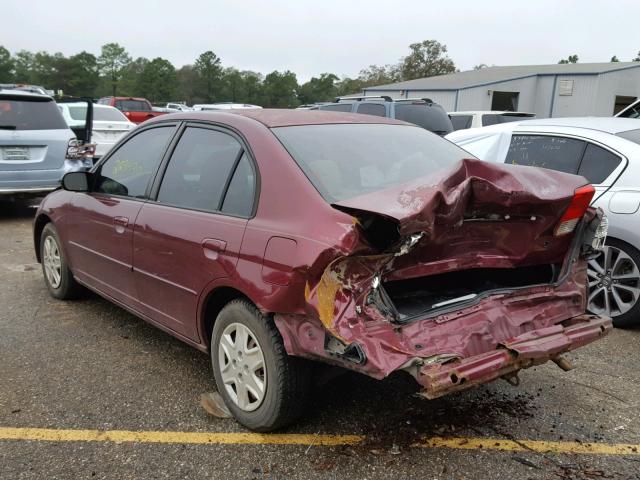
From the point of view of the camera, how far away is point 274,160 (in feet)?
9.39

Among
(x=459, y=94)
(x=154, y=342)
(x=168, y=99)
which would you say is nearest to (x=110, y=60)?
(x=168, y=99)

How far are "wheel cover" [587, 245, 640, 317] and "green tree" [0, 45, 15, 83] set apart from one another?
102824 mm

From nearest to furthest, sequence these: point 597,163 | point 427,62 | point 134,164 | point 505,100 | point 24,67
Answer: point 134,164 → point 597,163 → point 505,100 → point 427,62 → point 24,67

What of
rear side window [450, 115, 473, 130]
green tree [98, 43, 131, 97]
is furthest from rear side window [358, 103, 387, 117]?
green tree [98, 43, 131, 97]

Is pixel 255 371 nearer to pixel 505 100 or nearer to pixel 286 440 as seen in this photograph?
pixel 286 440

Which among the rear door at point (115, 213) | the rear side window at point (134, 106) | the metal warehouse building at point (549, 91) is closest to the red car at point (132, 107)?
the rear side window at point (134, 106)

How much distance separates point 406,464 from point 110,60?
121 m

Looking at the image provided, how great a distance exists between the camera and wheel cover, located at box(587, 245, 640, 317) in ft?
14.0

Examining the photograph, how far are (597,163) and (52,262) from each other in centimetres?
479

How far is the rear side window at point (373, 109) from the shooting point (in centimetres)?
1088

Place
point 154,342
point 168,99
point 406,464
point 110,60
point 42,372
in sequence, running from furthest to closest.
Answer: point 110,60 → point 168,99 → point 154,342 → point 42,372 → point 406,464

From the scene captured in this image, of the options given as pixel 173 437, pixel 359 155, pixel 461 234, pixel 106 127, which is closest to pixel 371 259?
pixel 461 234

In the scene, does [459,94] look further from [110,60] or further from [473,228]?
[110,60]

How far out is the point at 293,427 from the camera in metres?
2.94
